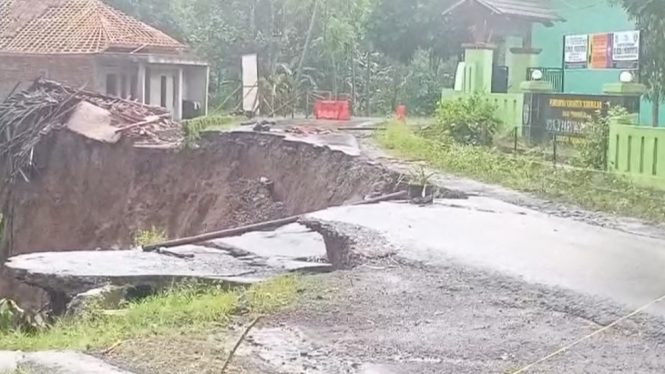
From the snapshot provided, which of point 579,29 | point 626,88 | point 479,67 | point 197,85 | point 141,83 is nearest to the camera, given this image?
point 626,88

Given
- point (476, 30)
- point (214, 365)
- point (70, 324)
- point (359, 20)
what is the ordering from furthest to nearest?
point (359, 20) < point (476, 30) < point (70, 324) < point (214, 365)

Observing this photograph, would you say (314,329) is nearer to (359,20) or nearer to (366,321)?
(366,321)

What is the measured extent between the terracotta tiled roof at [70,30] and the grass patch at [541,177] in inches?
592

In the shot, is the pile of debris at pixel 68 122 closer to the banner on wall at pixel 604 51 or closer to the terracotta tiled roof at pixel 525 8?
the terracotta tiled roof at pixel 525 8

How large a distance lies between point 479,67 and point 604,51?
4453 mm

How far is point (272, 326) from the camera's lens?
23.9 ft

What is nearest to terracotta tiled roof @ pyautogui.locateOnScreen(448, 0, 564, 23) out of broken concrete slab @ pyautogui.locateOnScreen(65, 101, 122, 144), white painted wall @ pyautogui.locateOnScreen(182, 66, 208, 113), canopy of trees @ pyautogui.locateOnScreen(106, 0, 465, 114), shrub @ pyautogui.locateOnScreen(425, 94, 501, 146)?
shrub @ pyautogui.locateOnScreen(425, 94, 501, 146)

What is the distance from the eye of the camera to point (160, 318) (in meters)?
7.62

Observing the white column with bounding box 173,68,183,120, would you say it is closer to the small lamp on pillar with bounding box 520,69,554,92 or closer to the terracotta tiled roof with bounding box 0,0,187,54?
the terracotta tiled roof with bounding box 0,0,187,54

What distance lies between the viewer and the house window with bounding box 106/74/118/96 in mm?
31494

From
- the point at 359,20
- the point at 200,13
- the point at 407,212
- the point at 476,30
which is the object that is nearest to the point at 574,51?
the point at 476,30

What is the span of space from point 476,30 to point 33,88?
11643 millimetres

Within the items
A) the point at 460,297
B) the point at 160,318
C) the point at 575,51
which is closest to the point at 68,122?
the point at 575,51

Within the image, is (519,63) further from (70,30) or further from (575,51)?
(70,30)
